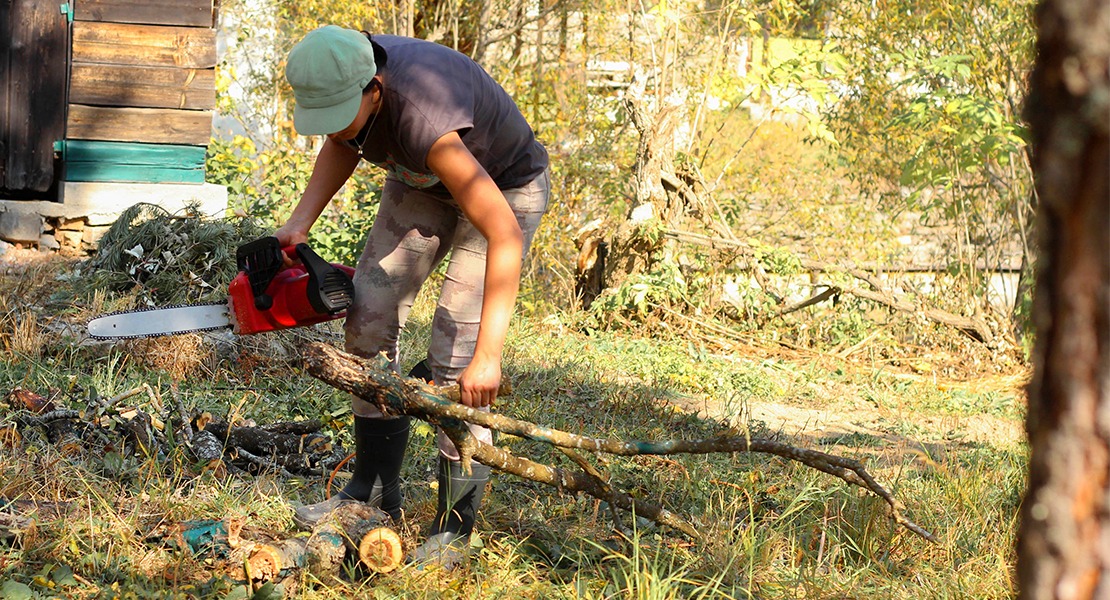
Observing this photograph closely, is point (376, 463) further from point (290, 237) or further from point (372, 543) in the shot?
point (290, 237)

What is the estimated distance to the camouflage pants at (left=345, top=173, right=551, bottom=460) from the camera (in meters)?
2.96

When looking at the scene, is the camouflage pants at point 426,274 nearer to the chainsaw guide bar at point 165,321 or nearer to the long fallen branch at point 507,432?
the long fallen branch at point 507,432

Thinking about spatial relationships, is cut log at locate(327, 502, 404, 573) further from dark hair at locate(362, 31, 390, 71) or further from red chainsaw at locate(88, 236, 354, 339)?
dark hair at locate(362, 31, 390, 71)

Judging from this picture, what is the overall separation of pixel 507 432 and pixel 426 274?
1.92 ft

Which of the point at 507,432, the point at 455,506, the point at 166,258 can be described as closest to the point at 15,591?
the point at 455,506

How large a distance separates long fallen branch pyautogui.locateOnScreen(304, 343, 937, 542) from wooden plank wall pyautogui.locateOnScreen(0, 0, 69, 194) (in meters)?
5.31

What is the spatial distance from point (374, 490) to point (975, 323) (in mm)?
5878

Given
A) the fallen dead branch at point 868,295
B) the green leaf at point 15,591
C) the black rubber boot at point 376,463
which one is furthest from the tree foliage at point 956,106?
the green leaf at point 15,591

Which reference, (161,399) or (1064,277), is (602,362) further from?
(1064,277)

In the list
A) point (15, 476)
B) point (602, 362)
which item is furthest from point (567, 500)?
point (602, 362)

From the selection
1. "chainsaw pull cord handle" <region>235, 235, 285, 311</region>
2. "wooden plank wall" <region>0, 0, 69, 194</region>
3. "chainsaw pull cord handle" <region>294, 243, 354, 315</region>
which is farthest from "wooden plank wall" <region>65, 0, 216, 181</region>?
"chainsaw pull cord handle" <region>294, 243, 354, 315</region>

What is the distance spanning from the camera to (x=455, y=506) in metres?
3.02

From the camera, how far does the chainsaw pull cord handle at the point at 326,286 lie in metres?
2.88

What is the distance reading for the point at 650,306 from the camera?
26.0ft
